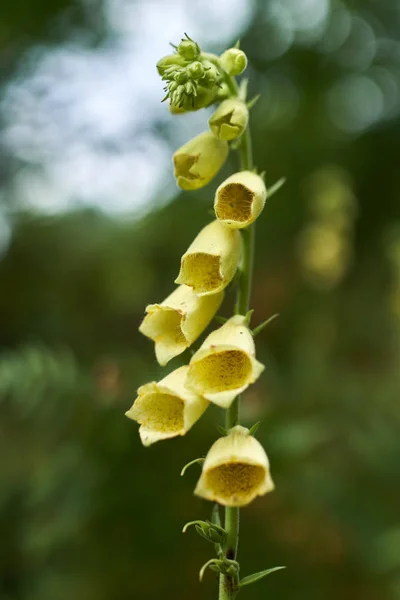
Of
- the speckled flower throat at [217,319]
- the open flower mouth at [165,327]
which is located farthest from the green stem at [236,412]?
the open flower mouth at [165,327]

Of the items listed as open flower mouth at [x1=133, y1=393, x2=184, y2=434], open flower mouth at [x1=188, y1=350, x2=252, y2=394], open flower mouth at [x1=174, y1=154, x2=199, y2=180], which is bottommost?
open flower mouth at [x1=133, y1=393, x2=184, y2=434]

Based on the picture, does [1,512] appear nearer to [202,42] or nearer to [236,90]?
[236,90]

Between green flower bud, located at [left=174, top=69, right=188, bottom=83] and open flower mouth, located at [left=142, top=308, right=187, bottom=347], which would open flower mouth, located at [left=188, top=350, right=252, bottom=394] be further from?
green flower bud, located at [left=174, top=69, right=188, bottom=83]

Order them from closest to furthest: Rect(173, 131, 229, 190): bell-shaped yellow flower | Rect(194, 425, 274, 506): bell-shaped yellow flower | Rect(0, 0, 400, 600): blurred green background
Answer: Rect(194, 425, 274, 506): bell-shaped yellow flower, Rect(173, 131, 229, 190): bell-shaped yellow flower, Rect(0, 0, 400, 600): blurred green background

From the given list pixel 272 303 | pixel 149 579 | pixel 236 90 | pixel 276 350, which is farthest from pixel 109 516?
pixel 272 303

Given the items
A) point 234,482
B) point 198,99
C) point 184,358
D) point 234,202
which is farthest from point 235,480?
point 184,358

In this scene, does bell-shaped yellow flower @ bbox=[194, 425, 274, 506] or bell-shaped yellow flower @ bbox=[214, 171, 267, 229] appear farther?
bell-shaped yellow flower @ bbox=[214, 171, 267, 229]

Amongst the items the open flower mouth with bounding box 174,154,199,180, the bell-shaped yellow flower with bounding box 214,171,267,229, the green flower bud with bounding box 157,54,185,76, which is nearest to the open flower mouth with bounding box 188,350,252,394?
the bell-shaped yellow flower with bounding box 214,171,267,229

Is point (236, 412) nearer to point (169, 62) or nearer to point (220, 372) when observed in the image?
point (220, 372)
